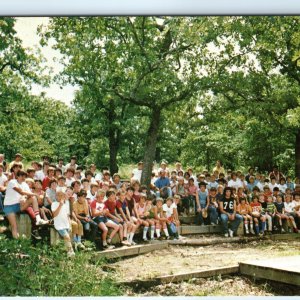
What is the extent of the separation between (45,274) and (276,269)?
227 cm

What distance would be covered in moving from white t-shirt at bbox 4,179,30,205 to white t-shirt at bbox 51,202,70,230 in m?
0.36

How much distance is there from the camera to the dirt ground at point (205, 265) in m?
5.41

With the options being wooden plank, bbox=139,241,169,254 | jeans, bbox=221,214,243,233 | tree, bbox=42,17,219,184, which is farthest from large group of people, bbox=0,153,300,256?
tree, bbox=42,17,219,184

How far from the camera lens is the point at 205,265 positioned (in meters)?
6.07

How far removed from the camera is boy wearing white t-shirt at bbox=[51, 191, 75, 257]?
18.5 ft

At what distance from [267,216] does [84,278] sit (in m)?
3.03

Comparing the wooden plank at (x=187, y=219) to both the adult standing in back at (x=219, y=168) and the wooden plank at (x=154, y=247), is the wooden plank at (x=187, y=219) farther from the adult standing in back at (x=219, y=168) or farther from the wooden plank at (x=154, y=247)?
the adult standing in back at (x=219, y=168)

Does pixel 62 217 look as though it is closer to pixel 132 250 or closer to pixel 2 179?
pixel 2 179

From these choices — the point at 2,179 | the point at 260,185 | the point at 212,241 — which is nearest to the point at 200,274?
the point at 212,241

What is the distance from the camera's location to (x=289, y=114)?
22.0 feet

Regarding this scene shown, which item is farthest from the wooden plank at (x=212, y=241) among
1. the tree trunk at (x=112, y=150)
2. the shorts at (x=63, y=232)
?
the shorts at (x=63, y=232)

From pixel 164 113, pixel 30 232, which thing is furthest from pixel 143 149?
pixel 30 232

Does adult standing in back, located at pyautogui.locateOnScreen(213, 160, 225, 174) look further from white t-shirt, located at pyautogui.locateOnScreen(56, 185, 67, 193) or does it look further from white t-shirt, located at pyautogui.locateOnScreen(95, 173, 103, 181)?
white t-shirt, located at pyautogui.locateOnScreen(56, 185, 67, 193)

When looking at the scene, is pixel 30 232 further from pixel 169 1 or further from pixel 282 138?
pixel 282 138
